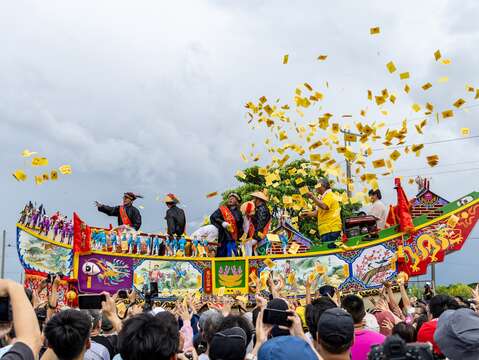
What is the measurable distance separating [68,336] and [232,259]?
9.90 metres

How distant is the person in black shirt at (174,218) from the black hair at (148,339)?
11.6 metres

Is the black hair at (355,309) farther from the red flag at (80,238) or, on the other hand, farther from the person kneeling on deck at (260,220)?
the red flag at (80,238)

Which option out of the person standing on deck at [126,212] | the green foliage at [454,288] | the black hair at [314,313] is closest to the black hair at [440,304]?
the black hair at [314,313]

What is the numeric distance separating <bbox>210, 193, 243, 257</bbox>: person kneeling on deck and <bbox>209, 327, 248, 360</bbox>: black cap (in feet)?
32.5

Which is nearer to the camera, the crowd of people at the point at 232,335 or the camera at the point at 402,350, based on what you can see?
the crowd of people at the point at 232,335

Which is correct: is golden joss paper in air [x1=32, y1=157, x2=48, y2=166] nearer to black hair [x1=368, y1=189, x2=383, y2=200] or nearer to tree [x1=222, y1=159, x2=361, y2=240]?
black hair [x1=368, y1=189, x2=383, y2=200]

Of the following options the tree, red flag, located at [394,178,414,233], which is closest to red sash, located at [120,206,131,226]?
red flag, located at [394,178,414,233]

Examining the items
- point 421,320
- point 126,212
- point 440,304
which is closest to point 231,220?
point 126,212

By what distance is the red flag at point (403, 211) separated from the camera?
11.7 metres

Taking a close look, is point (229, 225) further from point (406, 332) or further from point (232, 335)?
point (232, 335)

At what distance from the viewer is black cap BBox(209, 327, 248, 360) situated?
3242mm

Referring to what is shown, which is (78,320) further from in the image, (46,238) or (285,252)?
(46,238)

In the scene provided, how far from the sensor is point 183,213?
14750 millimetres

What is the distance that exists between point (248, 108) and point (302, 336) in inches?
368
